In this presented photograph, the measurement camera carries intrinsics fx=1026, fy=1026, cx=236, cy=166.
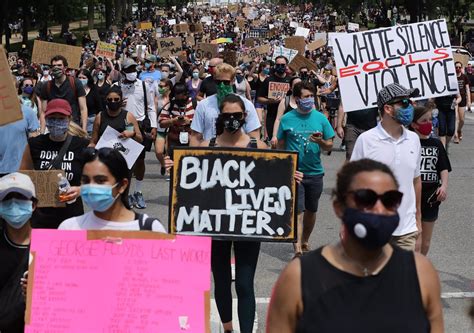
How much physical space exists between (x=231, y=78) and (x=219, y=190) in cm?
217

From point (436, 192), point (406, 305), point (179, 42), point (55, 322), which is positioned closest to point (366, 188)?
point (406, 305)

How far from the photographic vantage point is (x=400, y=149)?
6.45 meters

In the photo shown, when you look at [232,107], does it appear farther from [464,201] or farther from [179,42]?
[179,42]

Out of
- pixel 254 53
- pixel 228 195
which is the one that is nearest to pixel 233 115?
pixel 228 195

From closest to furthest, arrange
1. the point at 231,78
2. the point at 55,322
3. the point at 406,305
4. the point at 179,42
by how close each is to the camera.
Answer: the point at 406,305 → the point at 55,322 → the point at 231,78 → the point at 179,42

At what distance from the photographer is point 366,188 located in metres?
3.46

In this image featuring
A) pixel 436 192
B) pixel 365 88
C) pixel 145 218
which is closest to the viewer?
pixel 145 218

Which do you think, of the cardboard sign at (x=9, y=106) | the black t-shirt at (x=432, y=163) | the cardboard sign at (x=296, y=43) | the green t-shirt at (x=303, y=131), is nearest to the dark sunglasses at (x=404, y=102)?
the black t-shirt at (x=432, y=163)

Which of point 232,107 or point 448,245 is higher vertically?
point 232,107

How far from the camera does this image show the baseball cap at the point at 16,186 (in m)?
4.91

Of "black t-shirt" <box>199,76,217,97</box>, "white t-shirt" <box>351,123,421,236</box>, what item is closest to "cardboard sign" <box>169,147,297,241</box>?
"white t-shirt" <box>351,123,421,236</box>

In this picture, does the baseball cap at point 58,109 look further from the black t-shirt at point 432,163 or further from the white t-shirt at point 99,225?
the black t-shirt at point 432,163

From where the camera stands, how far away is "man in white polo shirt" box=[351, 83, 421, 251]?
644 cm

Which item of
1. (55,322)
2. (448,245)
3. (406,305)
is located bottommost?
(448,245)
